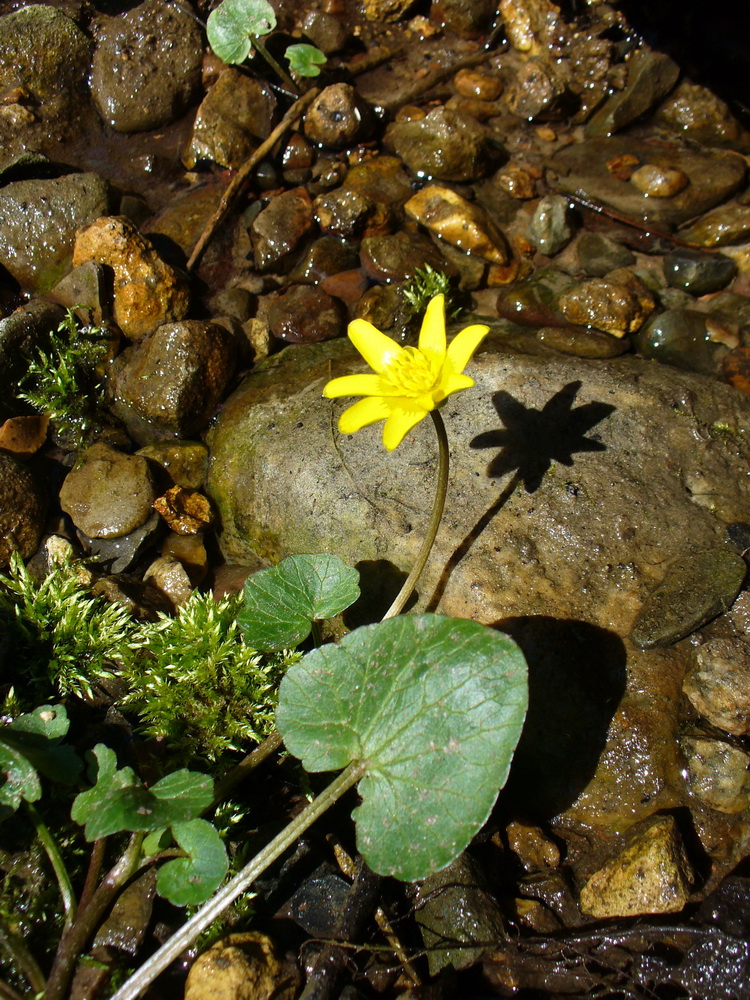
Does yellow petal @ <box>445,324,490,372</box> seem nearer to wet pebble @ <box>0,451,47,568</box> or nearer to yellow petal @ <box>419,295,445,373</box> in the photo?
yellow petal @ <box>419,295,445,373</box>

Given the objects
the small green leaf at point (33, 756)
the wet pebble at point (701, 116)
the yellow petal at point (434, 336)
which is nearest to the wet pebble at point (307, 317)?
the yellow petal at point (434, 336)

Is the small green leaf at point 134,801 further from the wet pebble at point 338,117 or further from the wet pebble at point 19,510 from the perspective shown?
the wet pebble at point 338,117

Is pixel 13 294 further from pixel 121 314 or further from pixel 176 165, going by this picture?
pixel 176 165

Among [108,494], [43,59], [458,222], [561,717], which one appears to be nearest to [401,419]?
[561,717]

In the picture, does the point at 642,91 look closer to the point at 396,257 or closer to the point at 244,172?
the point at 396,257

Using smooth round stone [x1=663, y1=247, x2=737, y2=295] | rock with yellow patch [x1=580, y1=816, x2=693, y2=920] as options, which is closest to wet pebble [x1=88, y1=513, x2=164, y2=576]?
rock with yellow patch [x1=580, y1=816, x2=693, y2=920]

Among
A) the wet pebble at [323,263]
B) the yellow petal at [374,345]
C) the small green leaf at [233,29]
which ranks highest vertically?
the small green leaf at [233,29]
